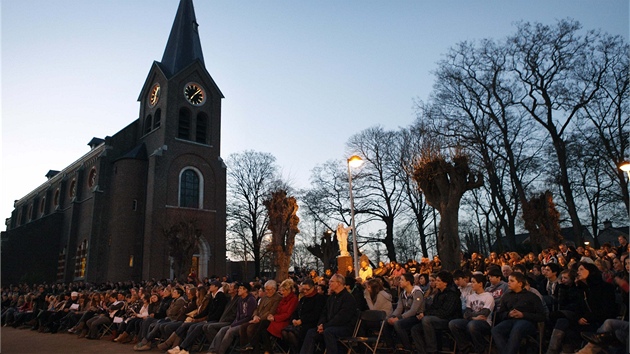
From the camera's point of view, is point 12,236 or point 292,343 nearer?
point 292,343

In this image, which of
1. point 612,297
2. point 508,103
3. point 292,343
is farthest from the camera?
point 508,103

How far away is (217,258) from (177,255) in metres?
5.44

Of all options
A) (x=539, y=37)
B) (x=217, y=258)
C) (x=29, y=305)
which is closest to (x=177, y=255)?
(x=217, y=258)

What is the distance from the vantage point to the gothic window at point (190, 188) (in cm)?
3356

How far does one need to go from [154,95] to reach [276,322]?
109 feet

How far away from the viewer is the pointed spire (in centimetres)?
3794

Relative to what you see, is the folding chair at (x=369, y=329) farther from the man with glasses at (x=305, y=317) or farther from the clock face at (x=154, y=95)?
the clock face at (x=154, y=95)

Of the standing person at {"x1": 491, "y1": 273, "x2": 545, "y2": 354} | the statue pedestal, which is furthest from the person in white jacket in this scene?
the statue pedestal

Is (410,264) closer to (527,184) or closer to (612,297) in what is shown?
(612,297)

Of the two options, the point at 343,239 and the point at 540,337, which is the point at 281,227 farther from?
the point at 540,337

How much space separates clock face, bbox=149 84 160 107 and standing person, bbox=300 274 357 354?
106 feet

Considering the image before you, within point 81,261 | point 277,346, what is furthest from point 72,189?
point 277,346

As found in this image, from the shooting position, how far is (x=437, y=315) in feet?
23.1

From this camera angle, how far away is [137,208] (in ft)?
108
